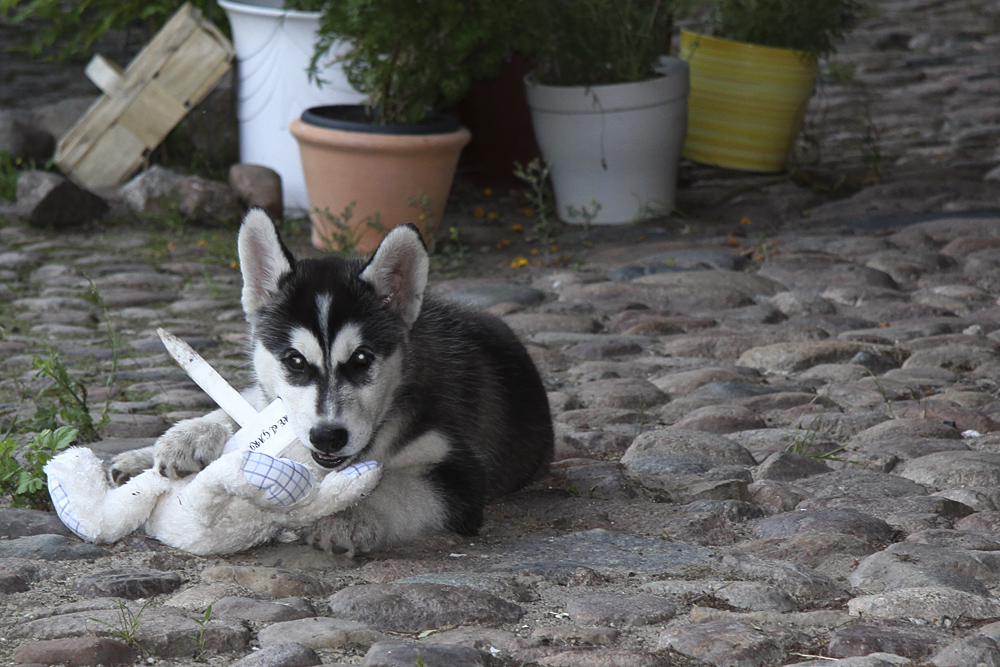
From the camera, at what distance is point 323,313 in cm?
335

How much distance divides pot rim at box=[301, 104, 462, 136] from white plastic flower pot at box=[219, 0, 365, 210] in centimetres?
41

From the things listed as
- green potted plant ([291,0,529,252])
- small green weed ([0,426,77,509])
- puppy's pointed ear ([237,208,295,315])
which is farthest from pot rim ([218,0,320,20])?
small green weed ([0,426,77,509])

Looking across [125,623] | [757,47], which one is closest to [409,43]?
[757,47]

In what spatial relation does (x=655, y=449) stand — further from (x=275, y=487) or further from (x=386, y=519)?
(x=275, y=487)

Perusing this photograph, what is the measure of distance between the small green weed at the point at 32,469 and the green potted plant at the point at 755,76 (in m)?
6.67

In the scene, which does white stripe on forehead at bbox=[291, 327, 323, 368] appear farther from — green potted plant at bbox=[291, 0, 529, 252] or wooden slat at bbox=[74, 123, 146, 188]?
Answer: wooden slat at bbox=[74, 123, 146, 188]

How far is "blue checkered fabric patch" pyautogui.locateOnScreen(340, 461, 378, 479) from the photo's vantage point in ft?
10.4

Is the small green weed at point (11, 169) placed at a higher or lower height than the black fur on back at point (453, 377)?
lower

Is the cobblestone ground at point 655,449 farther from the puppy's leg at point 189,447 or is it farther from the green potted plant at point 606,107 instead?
the green potted plant at point 606,107

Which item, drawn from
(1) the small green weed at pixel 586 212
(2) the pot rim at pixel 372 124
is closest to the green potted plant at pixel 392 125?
(2) the pot rim at pixel 372 124

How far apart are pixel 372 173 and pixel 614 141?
1834 millimetres

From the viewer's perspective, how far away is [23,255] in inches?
281

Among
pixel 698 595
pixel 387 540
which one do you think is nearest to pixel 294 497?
pixel 387 540

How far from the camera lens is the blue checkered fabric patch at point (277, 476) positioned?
3.05 metres
